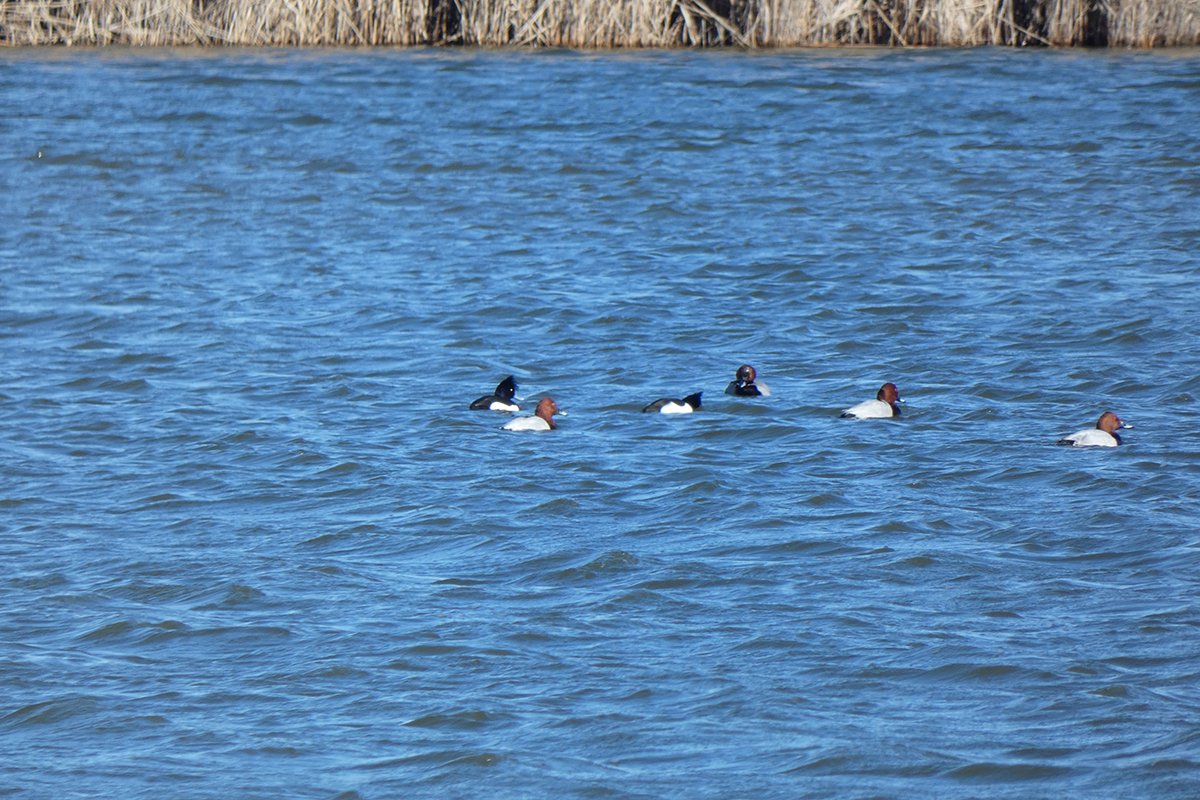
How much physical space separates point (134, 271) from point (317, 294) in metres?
1.98

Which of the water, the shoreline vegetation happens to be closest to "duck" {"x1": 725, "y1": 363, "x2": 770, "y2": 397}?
the water

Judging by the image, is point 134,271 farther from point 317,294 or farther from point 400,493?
point 400,493

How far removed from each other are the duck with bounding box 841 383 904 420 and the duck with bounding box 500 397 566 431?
1896 mm

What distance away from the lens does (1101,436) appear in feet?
32.2

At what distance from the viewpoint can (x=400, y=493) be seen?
30.8ft

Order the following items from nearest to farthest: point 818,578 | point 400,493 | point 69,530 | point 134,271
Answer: point 818,578
point 69,530
point 400,493
point 134,271

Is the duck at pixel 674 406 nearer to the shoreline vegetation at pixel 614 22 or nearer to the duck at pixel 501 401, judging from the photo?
the duck at pixel 501 401

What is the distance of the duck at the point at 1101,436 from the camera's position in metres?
9.82

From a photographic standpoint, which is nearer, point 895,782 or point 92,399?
point 895,782

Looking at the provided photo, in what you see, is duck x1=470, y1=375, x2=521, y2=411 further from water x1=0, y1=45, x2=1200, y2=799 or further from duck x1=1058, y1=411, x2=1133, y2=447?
duck x1=1058, y1=411, x2=1133, y2=447

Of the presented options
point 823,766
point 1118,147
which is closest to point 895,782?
point 823,766

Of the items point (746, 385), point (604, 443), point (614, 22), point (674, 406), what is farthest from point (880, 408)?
point (614, 22)

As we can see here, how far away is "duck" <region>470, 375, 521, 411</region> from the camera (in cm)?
1101

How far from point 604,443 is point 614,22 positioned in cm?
1289
